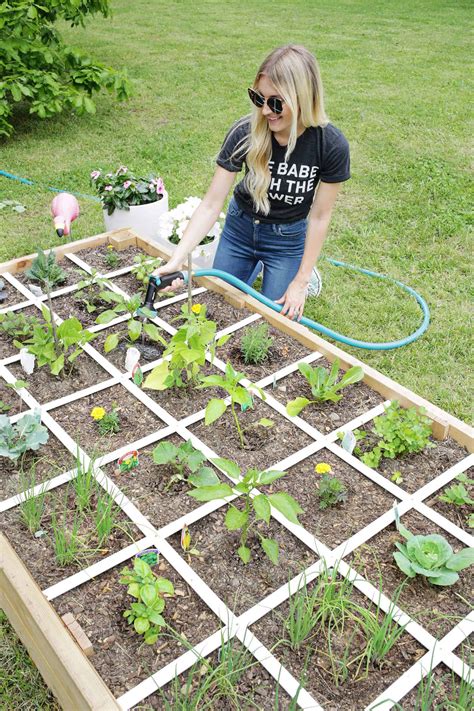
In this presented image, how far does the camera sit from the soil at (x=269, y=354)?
2.54 metres

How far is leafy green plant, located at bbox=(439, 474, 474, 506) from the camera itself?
2.00m

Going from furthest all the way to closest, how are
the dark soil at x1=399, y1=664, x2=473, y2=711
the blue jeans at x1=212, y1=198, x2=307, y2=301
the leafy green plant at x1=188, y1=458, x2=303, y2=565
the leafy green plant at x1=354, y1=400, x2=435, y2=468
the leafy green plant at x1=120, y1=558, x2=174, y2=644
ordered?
the blue jeans at x1=212, y1=198, x2=307, y2=301, the leafy green plant at x1=354, y1=400, x2=435, y2=468, the leafy green plant at x1=188, y1=458, x2=303, y2=565, the leafy green plant at x1=120, y1=558, x2=174, y2=644, the dark soil at x1=399, y1=664, x2=473, y2=711

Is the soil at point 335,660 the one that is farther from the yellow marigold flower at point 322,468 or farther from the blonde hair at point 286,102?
the blonde hair at point 286,102

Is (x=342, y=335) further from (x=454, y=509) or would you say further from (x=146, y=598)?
(x=146, y=598)

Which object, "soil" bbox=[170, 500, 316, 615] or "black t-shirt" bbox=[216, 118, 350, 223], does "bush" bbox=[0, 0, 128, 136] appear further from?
"soil" bbox=[170, 500, 316, 615]

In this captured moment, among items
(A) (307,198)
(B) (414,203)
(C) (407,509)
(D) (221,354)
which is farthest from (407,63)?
(C) (407,509)

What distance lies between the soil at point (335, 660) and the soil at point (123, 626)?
161 mm

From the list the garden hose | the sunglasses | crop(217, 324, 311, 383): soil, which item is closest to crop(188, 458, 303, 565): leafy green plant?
crop(217, 324, 311, 383): soil

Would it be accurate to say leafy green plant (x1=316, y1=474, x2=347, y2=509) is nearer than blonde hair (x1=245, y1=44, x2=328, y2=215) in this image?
Yes

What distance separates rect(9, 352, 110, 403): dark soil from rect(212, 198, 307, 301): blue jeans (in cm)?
93

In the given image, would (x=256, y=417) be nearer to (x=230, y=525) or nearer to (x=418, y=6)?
(x=230, y=525)

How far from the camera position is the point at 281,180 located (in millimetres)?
2799

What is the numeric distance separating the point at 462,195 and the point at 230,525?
354 cm

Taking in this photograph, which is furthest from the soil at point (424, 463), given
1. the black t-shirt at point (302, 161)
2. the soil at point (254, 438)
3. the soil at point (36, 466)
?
the black t-shirt at point (302, 161)
